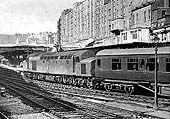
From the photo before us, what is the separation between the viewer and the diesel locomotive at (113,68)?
2086 cm

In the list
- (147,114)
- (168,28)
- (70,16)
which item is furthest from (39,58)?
(70,16)

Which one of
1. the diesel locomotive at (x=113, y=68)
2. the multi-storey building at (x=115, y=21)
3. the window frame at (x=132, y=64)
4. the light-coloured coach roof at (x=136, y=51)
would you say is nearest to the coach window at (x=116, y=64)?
the diesel locomotive at (x=113, y=68)

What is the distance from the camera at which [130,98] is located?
21.8 metres

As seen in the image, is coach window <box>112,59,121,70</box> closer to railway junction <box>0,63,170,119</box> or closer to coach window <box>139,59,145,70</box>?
coach window <box>139,59,145,70</box>

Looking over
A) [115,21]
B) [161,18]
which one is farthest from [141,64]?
[115,21]

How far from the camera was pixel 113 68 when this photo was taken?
83.5ft

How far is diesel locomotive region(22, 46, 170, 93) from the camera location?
2086 cm

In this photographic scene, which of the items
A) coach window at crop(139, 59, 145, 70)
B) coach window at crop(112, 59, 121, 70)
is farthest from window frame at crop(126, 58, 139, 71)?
coach window at crop(112, 59, 121, 70)

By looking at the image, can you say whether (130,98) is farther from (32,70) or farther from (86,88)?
(32,70)

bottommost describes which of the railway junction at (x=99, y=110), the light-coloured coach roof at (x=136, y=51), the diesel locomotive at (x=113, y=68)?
the railway junction at (x=99, y=110)

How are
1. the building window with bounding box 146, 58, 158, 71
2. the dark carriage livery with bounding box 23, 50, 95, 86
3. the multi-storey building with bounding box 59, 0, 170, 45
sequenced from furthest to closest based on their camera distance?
the multi-storey building with bounding box 59, 0, 170, 45 < the dark carriage livery with bounding box 23, 50, 95, 86 < the building window with bounding box 146, 58, 158, 71

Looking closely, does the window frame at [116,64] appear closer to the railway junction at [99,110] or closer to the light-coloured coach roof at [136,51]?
the light-coloured coach roof at [136,51]

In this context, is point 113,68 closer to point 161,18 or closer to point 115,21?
point 161,18

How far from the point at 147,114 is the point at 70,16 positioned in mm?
96994
